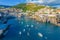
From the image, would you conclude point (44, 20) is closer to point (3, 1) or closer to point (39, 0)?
point (39, 0)

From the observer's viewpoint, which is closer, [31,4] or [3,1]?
[3,1]

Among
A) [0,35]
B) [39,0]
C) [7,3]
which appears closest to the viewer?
[0,35]

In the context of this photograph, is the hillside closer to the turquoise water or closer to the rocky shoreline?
the rocky shoreline

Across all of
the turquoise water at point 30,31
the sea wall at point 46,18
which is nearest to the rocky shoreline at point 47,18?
the sea wall at point 46,18

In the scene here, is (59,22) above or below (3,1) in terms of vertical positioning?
below

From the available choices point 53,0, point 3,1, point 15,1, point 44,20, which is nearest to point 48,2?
point 53,0

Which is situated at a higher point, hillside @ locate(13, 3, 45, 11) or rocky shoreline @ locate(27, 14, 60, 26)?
hillside @ locate(13, 3, 45, 11)

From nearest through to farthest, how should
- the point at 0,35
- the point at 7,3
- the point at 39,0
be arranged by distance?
the point at 0,35 → the point at 7,3 → the point at 39,0

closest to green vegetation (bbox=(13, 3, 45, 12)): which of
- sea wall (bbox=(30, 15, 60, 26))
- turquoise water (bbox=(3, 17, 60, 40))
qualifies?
sea wall (bbox=(30, 15, 60, 26))

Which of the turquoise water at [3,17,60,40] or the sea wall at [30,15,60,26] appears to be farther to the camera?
the sea wall at [30,15,60,26]
